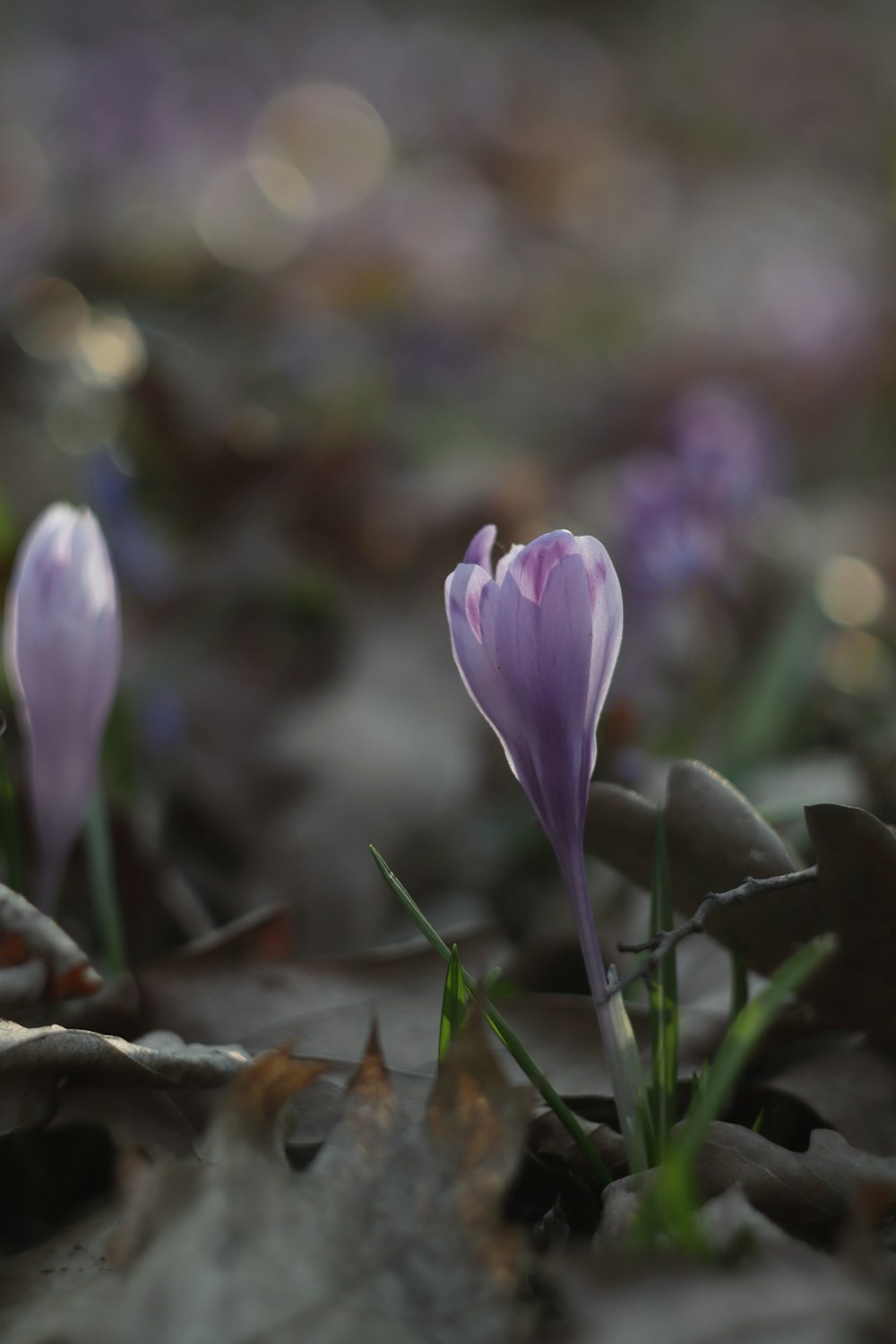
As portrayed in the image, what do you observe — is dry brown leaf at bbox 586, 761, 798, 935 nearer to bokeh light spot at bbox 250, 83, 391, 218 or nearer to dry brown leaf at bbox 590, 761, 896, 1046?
dry brown leaf at bbox 590, 761, 896, 1046

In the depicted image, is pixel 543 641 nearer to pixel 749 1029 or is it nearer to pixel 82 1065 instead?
pixel 749 1029

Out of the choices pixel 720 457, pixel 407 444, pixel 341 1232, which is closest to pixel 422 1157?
pixel 341 1232

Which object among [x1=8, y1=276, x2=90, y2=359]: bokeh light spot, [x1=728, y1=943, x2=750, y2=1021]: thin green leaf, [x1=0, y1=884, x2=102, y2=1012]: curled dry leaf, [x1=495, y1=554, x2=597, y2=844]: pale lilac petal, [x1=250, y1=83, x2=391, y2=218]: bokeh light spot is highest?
[x1=495, y1=554, x2=597, y2=844]: pale lilac petal

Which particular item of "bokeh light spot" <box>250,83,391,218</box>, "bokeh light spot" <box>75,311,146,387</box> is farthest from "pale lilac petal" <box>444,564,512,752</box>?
"bokeh light spot" <box>250,83,391,218</box>

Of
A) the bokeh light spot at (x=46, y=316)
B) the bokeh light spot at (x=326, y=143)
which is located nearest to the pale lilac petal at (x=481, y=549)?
the bokeh light spot at (x=46, y=316)

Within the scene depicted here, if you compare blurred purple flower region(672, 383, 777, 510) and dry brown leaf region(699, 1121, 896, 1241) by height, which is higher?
dry brown leaf region(699, 1121, 896, 1241)

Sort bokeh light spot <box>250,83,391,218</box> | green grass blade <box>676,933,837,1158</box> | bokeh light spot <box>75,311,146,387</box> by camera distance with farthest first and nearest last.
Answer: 1. bokeh light spot <box>250,83,391,218</box>
2. bokeh light spot <box>75,311,146,387</box>
3. green grass blade <box>676,933,837,1158</box>

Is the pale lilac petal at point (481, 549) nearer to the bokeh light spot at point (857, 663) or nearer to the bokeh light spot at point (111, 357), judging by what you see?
the bokeh light spot at point (857, 663)
